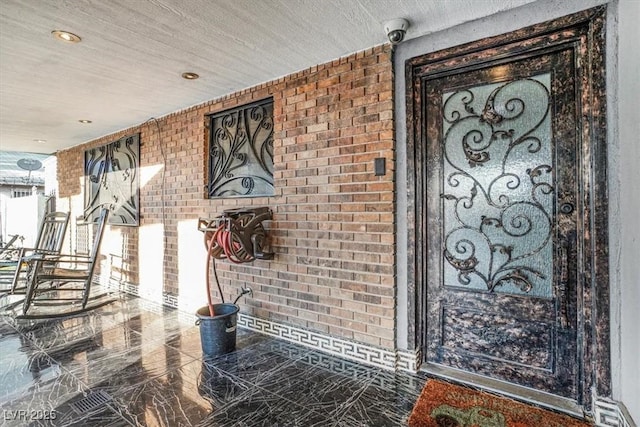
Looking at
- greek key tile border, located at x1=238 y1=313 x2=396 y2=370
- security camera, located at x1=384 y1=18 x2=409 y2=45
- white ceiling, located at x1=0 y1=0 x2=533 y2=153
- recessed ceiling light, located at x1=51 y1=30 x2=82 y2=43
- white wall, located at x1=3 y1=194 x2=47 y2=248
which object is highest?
white ceiling, located at x1=0 y1=0 x2=533 y2=153

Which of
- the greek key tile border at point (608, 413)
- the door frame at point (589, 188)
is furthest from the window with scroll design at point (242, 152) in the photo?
the greek key tile border at point (608, 413)

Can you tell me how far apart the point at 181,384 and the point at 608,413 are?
253 cm

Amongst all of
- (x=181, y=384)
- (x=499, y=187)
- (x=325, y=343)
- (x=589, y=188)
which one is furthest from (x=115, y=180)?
(x=589, y=188)

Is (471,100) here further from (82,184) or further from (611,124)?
(82,184)

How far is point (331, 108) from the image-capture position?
2.70 metres

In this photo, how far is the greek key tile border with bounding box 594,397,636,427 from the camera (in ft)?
5.53

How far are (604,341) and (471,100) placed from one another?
1623 millimetres

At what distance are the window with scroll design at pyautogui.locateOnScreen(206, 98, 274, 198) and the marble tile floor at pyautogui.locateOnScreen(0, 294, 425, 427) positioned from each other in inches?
58.1

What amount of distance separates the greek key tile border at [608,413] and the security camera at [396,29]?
2441mm

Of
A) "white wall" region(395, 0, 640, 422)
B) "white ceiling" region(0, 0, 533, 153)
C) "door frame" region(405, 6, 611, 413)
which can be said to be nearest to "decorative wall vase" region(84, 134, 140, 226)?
"white ceiling" region(0, 0, 533, 153)

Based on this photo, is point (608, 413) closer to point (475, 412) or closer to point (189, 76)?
point (475, 412)

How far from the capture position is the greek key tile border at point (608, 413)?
169cm

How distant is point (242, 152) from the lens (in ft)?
11.4

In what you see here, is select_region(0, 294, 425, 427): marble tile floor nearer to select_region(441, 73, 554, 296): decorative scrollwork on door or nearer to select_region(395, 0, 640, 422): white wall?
select_region(441, 73, 554, 296): decorative scrollwork on door
